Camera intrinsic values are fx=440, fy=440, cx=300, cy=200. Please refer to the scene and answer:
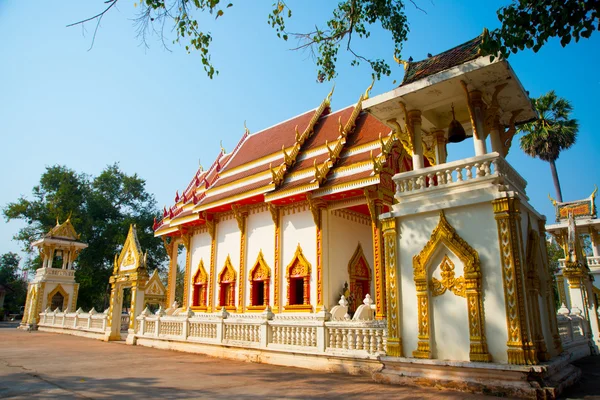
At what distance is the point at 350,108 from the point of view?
15414 mm

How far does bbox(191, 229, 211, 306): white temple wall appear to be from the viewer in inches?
662

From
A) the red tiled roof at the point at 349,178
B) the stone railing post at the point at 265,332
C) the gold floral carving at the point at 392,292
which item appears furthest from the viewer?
the red tiled roof at the point at 349,178

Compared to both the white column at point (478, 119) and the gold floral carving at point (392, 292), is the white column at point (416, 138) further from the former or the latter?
the gold floral carving at point (392, 292)

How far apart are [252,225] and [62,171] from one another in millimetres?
24677

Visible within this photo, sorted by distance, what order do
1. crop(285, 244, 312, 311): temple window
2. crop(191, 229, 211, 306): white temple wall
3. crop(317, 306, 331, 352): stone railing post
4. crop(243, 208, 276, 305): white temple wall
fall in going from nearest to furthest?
crop(317, 306, 331, 352): stone railing post, crop(285, 244, 312, 311): temple window, crop(243, 208, 276, 305): white temple wall, crop(191, 229, 211, 306): white temple wall

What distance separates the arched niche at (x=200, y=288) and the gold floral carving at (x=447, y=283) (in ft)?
37.0

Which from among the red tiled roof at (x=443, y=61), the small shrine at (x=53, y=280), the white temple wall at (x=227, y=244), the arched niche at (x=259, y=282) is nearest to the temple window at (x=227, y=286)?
the white temple wall at (x=227, y=244)

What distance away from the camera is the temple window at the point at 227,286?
593 inches

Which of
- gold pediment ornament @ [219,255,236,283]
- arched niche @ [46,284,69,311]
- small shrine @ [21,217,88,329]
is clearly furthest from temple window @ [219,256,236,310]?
arched niche @ [46,284,69,311]

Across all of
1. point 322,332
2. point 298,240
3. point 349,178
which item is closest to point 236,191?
point 298,240

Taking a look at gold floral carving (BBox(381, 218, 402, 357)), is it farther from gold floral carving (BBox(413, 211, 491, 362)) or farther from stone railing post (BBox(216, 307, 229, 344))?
stone railing post (BBox(216, 307, 229, 344))

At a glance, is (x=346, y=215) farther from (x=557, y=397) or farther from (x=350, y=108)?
(x=557, y=397)

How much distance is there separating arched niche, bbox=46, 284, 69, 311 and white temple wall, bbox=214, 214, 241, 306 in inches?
540

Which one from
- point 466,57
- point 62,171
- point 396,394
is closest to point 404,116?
point 466,57
